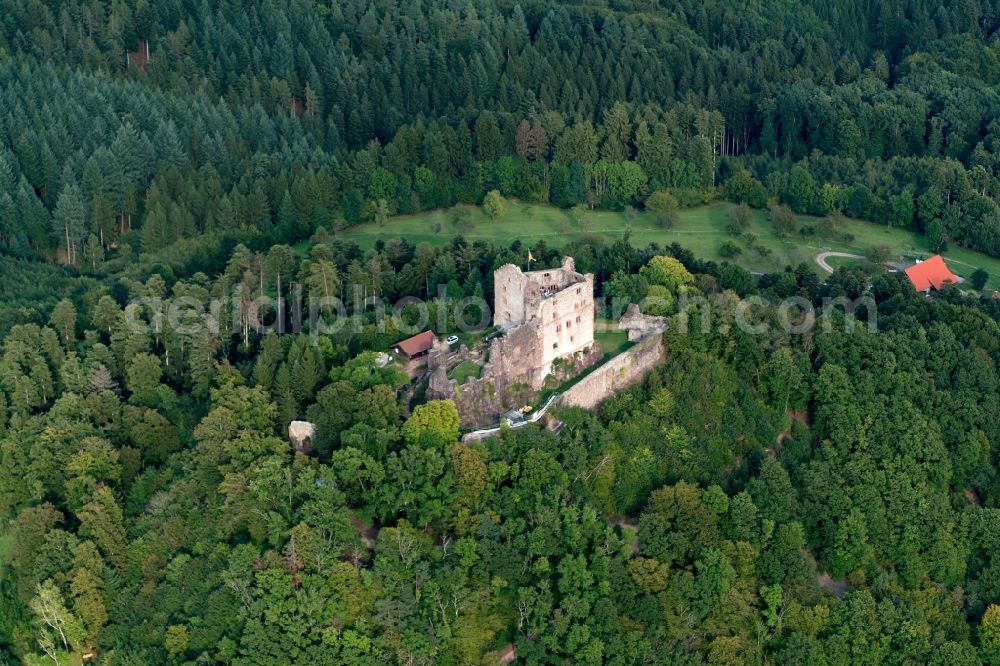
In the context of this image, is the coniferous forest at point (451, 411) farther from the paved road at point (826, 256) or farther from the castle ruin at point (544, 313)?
the castle ruin at point (544, 313)

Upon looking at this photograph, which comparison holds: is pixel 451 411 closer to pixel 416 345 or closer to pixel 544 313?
pixel 544 313

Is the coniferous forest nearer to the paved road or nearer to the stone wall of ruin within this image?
the stone wall of ruin

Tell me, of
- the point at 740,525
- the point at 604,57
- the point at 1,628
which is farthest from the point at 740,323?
the point at 604,57

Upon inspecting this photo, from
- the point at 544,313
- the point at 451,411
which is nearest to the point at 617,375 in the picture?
the point at 544,313

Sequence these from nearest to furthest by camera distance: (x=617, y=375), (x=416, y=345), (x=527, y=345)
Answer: (x=527, y=345) → (x=617, y=375) → (x=416, y=345)

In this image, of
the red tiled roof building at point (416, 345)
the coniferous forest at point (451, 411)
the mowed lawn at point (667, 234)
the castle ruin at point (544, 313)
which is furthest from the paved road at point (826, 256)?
the red tiled roof building at point (416, 345)

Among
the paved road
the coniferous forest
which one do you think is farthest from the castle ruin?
the paved road
